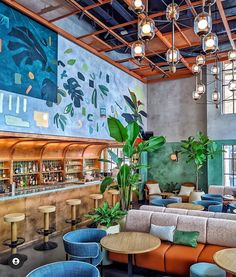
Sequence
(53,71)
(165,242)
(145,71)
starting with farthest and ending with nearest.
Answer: (145,71)
(53,71)
(165,242)

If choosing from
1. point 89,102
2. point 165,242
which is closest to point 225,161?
point 89,102

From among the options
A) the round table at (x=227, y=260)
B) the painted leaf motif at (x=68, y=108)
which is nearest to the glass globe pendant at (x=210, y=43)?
the round table at (x=227, y=260)

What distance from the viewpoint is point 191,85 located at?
37.9 feet

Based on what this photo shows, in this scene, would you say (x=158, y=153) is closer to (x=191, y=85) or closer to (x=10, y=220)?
(x=191, y=85)

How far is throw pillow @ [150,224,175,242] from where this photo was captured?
4.62 meters

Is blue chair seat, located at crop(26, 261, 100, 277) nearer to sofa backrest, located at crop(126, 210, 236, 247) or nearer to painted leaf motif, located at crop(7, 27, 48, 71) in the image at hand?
sofa backrest, located at crop(126, 210, 236, 247)

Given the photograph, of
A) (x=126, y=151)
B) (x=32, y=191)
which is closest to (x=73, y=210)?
(x=32, y=191)

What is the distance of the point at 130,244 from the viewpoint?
3.74 meters

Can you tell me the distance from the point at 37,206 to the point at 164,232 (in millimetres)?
3220

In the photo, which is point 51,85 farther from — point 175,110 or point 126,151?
point 175,110

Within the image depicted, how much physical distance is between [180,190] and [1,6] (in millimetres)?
8939

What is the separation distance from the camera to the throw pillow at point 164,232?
15.1 feet

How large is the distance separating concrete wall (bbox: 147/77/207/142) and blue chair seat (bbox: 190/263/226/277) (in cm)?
817

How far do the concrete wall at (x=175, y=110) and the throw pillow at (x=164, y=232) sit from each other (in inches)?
288
